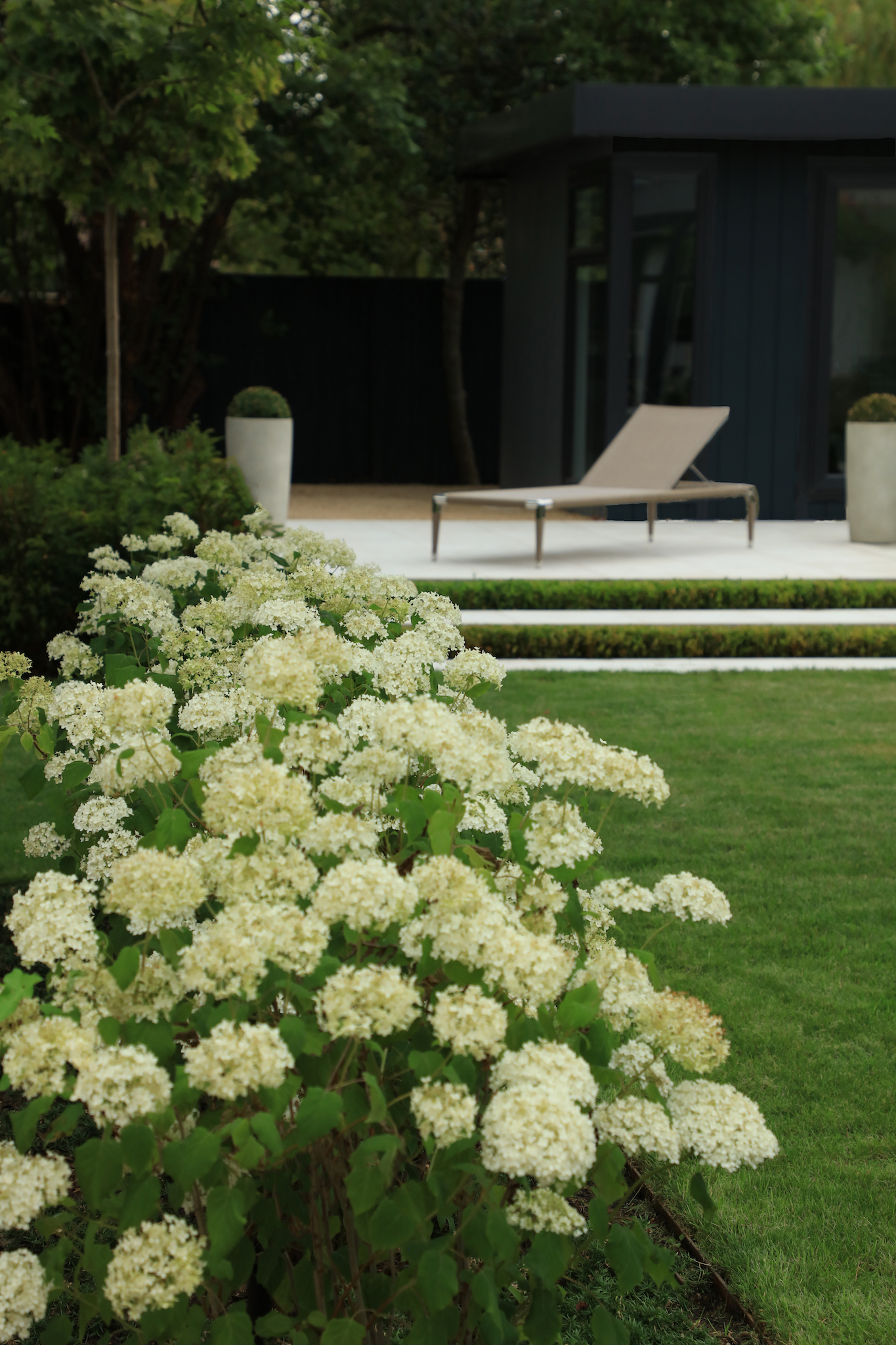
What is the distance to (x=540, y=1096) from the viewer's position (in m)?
1.39

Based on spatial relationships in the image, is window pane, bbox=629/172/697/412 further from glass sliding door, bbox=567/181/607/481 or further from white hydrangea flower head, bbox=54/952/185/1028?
white hydrangea flower head, bbox=54/952/185/1028

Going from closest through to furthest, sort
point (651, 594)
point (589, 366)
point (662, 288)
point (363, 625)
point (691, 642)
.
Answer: point (363, 625), point (691, 642), point (651, 594), point (662, 288), point (589, 366)

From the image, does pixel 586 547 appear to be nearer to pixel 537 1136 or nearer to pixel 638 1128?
pixel 638 1128

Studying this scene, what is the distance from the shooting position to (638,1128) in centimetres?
167

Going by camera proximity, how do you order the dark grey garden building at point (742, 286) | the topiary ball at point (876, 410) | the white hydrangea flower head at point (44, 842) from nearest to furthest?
the white hydrangea flower head at point (44, 842), the topiary ball at point (876, 410), the dark grey garden building at point (742, 286)

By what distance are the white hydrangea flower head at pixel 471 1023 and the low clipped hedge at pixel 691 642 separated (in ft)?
19.2

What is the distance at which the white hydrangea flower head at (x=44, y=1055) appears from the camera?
1.40 metres

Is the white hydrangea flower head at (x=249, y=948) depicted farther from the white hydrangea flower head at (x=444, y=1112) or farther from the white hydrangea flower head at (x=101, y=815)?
the white hydrangea flower head at (x=101, y=815)

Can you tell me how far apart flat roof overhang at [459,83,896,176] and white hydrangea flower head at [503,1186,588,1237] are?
11567mm

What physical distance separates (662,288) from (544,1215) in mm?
12141

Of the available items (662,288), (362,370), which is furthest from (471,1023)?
(362,370)

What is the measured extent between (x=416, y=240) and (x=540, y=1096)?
797 inches

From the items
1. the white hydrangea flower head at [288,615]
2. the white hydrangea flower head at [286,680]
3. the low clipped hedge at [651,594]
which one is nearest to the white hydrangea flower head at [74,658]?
the white hydrangea flower head at [288,615]

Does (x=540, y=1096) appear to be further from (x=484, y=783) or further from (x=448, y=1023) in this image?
(x=484, y=783)
